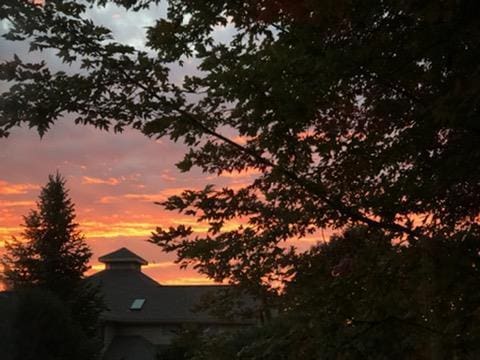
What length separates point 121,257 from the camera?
1490 inches

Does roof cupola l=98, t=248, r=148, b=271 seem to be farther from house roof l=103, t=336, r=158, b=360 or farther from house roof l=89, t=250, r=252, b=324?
house roof l=103, t=336, r=158, b=360

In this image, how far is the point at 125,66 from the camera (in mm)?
4523

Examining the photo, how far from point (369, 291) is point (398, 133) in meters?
1.31

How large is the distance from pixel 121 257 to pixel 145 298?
4389 millimetres

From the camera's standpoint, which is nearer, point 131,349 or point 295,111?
point 295,111

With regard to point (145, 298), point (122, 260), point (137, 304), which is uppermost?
point (122, 260)

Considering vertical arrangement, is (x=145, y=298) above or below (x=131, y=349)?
above

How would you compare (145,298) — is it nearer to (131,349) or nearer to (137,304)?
(137,304)

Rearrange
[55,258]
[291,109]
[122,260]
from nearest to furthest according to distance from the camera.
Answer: [291,109] < [55,258] < [122,260]

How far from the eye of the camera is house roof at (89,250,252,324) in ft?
106

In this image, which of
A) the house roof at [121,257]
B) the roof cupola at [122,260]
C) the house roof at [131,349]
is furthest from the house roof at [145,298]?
the house roof at [131,349]

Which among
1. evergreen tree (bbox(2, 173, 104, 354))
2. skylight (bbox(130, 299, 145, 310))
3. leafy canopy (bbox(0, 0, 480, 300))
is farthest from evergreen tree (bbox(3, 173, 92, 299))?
leafy canopy (bbox(0, 0, 480, 300))

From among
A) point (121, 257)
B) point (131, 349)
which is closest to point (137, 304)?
point (131, 349)

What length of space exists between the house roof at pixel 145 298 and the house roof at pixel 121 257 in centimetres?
66
